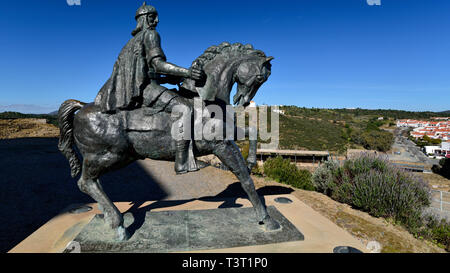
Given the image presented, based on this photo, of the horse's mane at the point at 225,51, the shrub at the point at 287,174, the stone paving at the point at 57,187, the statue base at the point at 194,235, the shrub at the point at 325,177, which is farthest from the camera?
the shrub at the point at 287,174

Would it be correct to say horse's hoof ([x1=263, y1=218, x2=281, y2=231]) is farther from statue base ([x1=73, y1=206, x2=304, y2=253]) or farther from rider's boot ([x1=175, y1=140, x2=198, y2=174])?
rider's boot ([x1=175, y1=140, x2=198, y2=174])

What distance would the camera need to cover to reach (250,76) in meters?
3.55

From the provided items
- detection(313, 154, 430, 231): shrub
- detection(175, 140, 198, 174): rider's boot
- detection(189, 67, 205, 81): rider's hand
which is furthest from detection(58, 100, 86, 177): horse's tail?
detection(313, 154, 430, 231): shrub

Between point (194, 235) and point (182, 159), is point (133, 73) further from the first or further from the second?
point (194, 235)

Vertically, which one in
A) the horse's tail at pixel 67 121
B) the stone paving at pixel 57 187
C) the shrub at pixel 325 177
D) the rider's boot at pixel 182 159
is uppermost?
the horse's tail at pixel 67 121

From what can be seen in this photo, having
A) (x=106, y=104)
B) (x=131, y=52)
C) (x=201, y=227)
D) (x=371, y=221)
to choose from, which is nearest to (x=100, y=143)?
(x=106, y=104)

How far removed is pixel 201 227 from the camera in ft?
12.7

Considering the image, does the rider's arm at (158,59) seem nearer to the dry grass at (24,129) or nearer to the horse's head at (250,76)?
the horse's head at (250,76)

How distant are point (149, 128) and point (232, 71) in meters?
1.43

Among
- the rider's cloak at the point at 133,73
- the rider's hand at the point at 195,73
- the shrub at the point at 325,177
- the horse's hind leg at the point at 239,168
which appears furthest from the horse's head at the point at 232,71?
the shrub at the point at 325,177

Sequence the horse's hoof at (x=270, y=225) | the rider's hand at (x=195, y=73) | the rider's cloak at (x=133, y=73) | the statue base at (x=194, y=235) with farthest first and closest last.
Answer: the horse's hoof at (x=270, y=225)
the statue base at (x=194, y=235)
the rider's cloak at (x=133, y=73)
the rider's hand at (x=195, y=73)

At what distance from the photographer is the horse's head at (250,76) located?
139 inches
